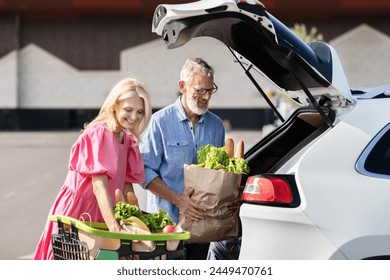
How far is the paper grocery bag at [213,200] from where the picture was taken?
450cm

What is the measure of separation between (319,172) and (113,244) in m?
1.05

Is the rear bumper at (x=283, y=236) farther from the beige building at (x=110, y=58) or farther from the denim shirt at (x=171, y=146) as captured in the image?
the beige building at (x=110, y=58)

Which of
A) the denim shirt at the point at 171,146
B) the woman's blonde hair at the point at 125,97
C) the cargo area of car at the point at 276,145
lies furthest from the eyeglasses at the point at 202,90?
the woman's blonde hair at the point at 125,97

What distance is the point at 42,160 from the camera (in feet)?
85.9

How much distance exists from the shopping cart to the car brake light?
50 cm

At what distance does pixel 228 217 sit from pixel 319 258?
77cm

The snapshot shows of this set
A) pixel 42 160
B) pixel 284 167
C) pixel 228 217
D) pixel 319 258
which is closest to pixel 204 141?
pixel 228 217

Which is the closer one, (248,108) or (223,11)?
(223,11)

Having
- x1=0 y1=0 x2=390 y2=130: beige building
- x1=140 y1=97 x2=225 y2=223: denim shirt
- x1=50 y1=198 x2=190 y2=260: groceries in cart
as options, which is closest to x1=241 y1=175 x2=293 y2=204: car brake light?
x1=50 y1=198 x2=190 y2=260: groceries in cart

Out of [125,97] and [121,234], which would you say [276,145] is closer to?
[125,97]

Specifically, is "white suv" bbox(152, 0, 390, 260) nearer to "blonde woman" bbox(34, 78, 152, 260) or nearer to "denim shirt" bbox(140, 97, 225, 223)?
"blonde woman" bbox(34, 78, 152, 260)

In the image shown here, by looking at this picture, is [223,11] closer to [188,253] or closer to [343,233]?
[343,233]

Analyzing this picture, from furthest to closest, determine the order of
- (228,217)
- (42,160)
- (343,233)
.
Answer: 1. (42,160)
2. (228,217)
3. (343,233)

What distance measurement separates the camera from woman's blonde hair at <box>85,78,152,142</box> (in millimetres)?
4066
